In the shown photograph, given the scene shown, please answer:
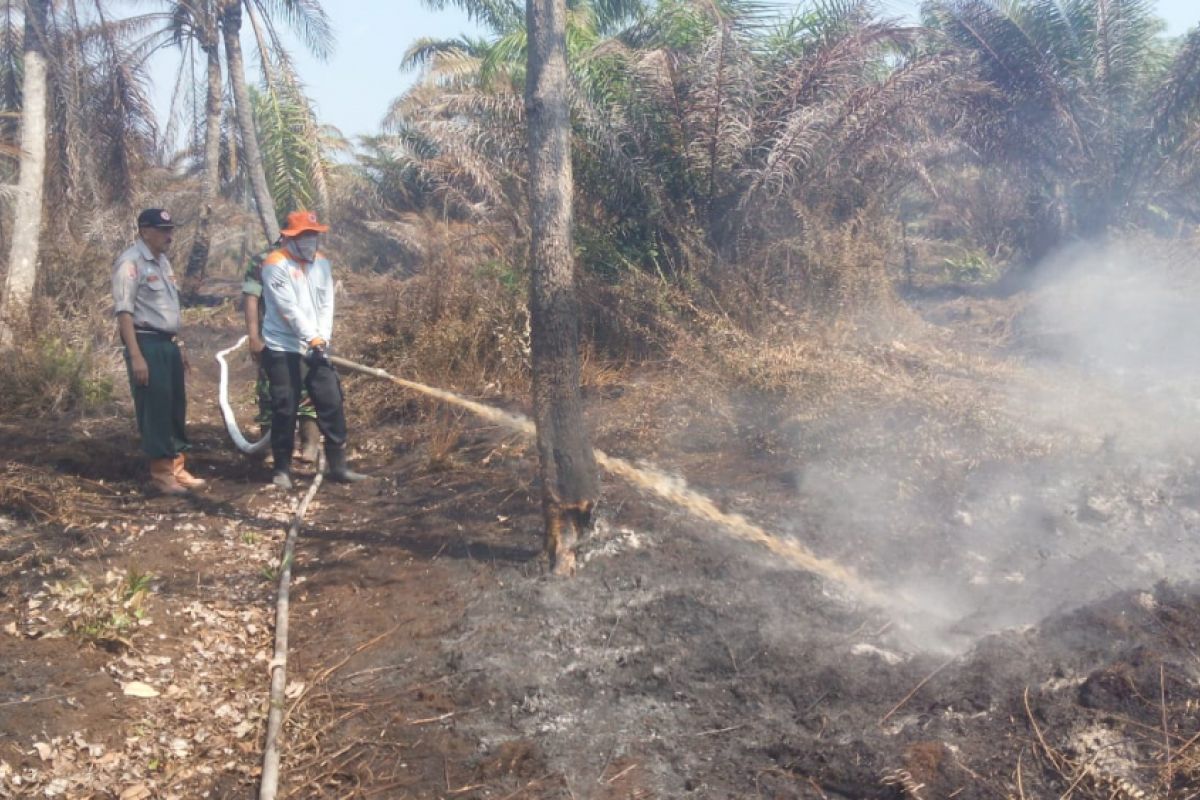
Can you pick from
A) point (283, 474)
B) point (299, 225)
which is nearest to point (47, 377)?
point (283, 474)

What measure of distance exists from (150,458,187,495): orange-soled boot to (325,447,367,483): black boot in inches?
38.5

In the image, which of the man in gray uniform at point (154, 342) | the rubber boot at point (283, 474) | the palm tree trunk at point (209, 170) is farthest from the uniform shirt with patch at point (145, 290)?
Result: the palm tree trunk at point (209, 170)

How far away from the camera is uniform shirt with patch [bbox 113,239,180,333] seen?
609 cm

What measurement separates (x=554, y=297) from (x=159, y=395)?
3.04 m

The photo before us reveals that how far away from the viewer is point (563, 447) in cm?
514

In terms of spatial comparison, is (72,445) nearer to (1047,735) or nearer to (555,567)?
(555,567)

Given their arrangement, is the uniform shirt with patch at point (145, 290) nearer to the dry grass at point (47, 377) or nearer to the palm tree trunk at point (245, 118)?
the dry grass at point (47, 377)

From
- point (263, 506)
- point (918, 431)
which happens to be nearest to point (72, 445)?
point (263, 506)

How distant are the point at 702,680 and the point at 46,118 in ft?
34.7

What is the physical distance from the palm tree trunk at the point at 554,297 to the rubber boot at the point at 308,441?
2933 mm

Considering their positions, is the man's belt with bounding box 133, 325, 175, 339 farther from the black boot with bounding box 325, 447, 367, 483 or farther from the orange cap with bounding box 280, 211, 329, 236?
the black boot with bounding box 325, 447, 367, 483

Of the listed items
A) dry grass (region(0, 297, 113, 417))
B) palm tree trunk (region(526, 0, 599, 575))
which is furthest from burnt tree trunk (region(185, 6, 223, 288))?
palm tree trunk (region(526, 0, 599, 575))

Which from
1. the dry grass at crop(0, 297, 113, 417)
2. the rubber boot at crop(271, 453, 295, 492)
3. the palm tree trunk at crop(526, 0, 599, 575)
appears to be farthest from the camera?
the dry grass at crop(0, 297, 113, 417)

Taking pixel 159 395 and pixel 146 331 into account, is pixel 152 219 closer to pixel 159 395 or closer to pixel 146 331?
pixel 146 331
